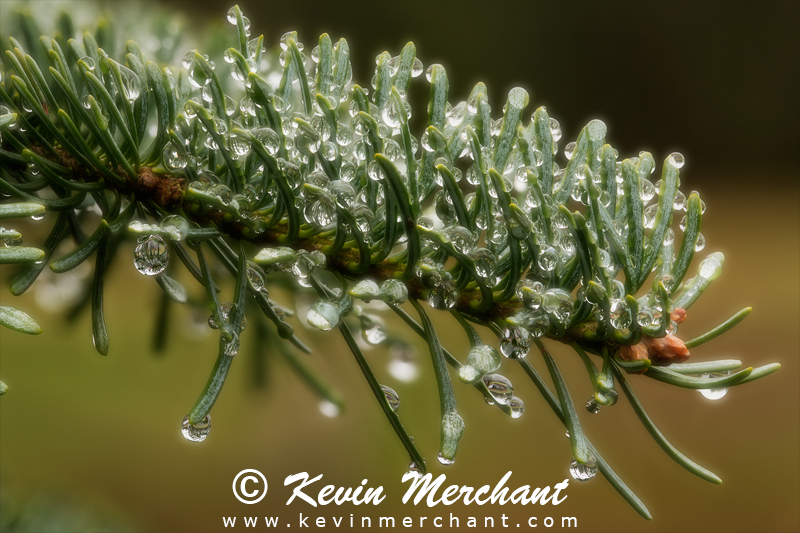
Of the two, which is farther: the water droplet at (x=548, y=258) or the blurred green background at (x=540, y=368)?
the blurred green background at (x=540, y=368)

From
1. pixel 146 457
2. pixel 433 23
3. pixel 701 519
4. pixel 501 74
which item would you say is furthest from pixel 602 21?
pixel 146 457

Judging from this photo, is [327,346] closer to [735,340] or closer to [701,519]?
[701,519]

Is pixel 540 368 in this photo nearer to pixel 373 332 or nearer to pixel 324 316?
pixel 373 332

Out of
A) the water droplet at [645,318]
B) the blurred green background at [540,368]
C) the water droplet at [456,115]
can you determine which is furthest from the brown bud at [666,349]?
the blurred green background at [540,368]

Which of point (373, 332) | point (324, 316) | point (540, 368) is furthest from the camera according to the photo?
point (540, 368)

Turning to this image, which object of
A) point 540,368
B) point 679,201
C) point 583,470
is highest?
point 540,368

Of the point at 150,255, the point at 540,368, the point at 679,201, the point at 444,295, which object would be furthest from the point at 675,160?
the point at 540,368

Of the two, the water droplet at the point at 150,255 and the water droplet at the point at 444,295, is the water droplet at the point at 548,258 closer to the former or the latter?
the water droplet at the point at 444,295
